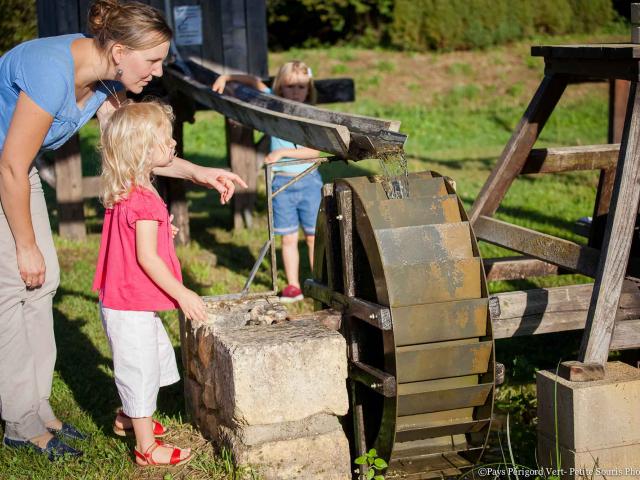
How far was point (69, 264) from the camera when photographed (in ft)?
26.1

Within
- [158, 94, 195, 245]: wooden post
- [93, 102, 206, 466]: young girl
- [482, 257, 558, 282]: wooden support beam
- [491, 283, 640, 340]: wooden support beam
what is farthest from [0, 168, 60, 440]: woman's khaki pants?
[158, 94, 195, 245]: wooden post

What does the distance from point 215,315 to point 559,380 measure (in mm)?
1530

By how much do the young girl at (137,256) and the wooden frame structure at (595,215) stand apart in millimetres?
1422

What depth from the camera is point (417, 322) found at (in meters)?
3.82

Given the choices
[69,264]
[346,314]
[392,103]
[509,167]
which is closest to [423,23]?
[392,103]

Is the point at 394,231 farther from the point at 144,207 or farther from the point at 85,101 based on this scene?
the point at 85,101

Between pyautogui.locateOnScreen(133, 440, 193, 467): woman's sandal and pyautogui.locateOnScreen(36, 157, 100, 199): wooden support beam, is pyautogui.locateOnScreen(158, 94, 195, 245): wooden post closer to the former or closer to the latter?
pyautogui.locateOnScreen(36, 157, 100, 199): wooden support beam

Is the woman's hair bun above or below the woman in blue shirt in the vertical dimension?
above

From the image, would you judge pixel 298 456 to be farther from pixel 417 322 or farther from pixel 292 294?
pixel 292 294

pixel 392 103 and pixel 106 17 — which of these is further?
pixel 392 103

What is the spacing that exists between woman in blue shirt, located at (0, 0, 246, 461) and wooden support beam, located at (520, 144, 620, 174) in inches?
83.6

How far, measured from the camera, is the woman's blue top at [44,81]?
360cm

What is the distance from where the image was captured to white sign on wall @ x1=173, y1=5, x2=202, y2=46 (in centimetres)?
845

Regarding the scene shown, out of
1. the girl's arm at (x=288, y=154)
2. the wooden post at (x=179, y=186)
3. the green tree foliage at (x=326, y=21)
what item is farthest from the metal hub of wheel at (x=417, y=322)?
the green tree foliage at (x=326, y=21)
